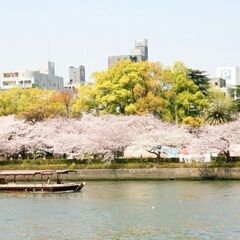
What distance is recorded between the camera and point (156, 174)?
51.9 meters

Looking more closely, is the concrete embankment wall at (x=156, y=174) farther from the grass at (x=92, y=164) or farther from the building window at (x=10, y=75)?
the building window at (x=10, y=75)

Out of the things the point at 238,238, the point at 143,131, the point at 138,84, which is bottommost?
the point at 238,238

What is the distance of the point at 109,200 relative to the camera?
38656 mm

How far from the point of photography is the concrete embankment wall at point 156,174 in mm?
50375

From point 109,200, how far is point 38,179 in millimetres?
16221

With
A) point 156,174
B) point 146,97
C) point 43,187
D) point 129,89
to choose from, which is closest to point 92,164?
point 156,174

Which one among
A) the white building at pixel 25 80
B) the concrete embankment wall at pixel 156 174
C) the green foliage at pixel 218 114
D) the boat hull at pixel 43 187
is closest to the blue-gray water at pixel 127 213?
the boat hull at pixel 43 187

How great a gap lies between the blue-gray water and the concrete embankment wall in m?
3.84

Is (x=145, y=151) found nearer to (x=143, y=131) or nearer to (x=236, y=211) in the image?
(x=143, y=131)

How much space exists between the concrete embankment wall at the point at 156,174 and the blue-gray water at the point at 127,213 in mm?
3841

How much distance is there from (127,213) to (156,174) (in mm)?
18720

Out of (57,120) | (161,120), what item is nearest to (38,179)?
(57,120)

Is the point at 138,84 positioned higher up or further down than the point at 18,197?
higher up

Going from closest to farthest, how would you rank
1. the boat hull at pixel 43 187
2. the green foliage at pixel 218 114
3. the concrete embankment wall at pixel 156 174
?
the boat hull at pixel 43 187
the concrete embankment wall at pixel 156 174
the green foliage at pixel 218 114
